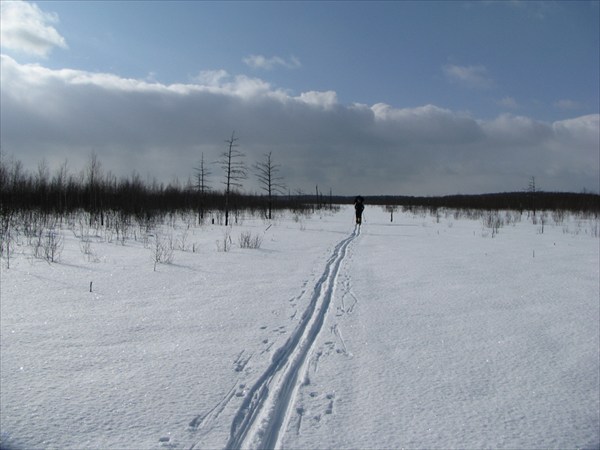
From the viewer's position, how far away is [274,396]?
278 cm

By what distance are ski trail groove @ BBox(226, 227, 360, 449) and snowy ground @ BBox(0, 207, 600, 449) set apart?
1 cm

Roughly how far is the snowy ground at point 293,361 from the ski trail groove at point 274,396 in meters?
0.01

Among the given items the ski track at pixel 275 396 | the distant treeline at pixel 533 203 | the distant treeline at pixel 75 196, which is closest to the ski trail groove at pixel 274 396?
the ski track at pixel 275 396

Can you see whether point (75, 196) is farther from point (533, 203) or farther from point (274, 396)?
point (533, 203)

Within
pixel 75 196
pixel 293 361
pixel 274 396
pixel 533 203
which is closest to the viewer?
pixel 274 396

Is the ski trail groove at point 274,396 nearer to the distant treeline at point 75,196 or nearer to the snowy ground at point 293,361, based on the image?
the snowy ground at point 293,361

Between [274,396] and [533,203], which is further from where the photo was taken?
[533,203]

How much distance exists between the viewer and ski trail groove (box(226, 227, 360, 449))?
2303 mm

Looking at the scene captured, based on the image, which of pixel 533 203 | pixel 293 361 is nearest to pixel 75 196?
pixel 293 361

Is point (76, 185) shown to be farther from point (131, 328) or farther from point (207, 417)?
point (207, 417)

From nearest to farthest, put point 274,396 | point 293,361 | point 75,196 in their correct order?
point 274,396 < point 293,361 < point 75,196

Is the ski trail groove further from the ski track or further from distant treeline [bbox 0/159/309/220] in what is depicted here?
distant treeline [bbox 0/159/309/220]

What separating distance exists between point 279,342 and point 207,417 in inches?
56.3

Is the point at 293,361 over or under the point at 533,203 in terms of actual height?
under
